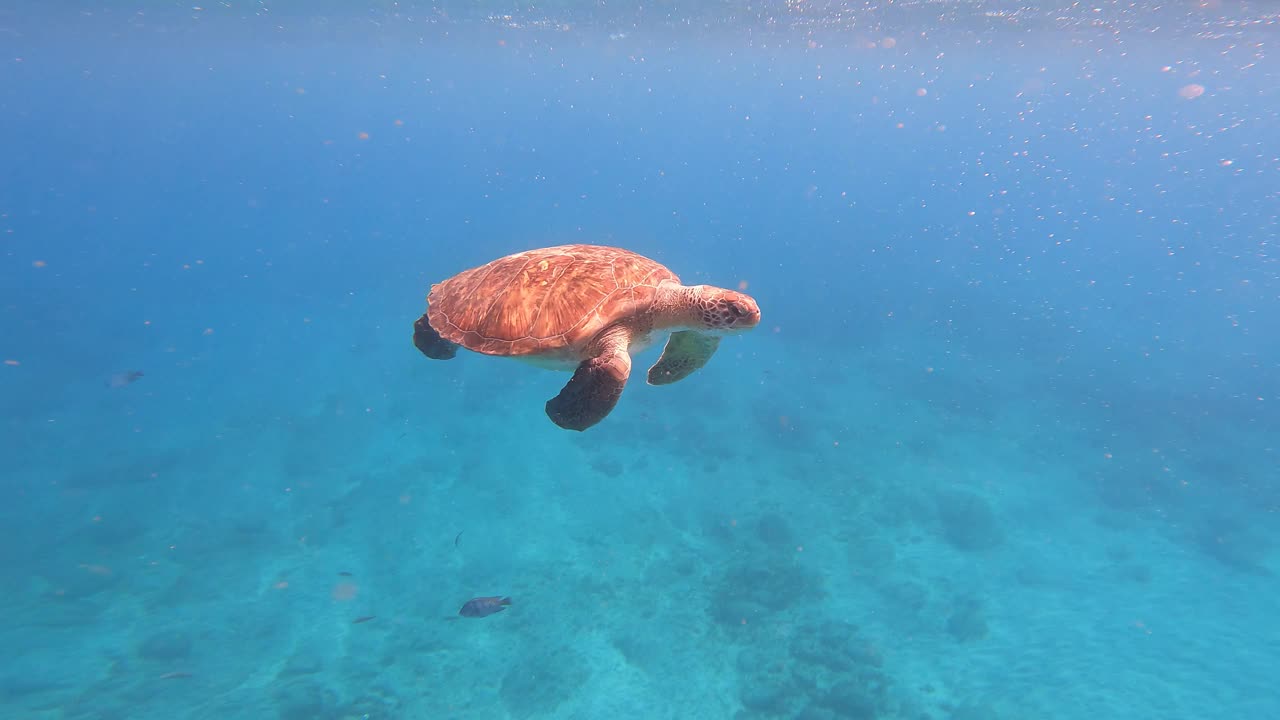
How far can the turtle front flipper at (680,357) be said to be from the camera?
598 centimetres

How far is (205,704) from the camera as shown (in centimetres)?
876

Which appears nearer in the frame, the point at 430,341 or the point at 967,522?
the point at 430,341

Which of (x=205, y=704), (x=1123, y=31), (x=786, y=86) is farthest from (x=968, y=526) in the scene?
(x=786, y=86)

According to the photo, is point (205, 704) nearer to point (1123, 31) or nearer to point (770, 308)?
point (770, 308)

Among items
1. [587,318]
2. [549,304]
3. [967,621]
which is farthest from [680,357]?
[967,621]

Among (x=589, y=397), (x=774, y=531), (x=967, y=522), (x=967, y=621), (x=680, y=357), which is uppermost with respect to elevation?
(x=589, y=397)

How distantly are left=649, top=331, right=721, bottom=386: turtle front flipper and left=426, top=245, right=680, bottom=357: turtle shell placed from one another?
2.30 feet

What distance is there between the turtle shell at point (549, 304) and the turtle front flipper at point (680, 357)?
70 cm

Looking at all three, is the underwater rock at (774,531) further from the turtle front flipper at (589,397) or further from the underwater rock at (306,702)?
the turtle front flipper at (589,397)

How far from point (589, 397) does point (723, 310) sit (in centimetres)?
140

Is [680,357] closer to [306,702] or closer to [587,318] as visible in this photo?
[587,318]

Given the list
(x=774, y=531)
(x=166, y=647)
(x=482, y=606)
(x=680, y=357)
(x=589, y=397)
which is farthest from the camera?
(x=774, y=531)

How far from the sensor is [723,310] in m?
4.70

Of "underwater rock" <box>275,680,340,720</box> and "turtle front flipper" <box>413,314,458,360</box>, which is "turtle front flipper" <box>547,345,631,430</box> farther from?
"underwater rock" <box>275,680,340,720</box>
